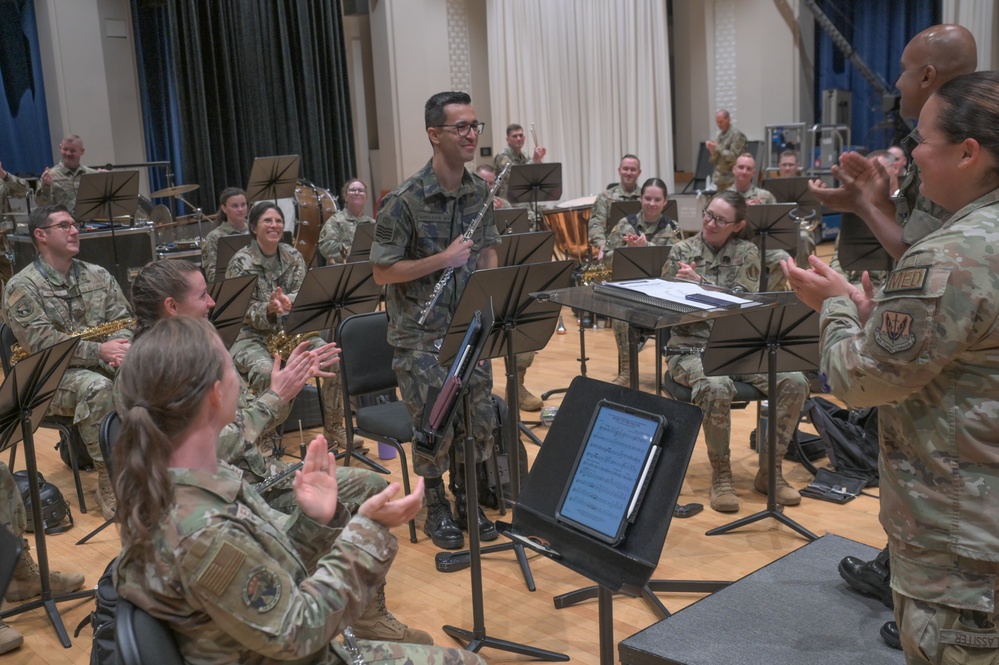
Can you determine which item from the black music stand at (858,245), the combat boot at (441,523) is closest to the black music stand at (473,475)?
the combat boot at (441,523)

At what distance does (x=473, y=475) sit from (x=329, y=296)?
211 centimetres

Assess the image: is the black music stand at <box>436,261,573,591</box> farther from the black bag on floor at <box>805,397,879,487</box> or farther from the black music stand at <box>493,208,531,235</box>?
the black music stand at <box>493,208,531,235</box>

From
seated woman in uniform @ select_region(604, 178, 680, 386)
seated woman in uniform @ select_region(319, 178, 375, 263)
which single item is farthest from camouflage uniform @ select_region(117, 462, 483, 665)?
seated woman in uniform @ select_region(319, 178, 375, 263)

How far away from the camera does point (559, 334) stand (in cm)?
868

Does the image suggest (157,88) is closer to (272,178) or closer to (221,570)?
(272,178)

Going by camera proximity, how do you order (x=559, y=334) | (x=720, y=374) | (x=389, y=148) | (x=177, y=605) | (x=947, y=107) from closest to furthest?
(x=177, y=605) < (x=947, y=107) < (x=720, y=374) < (x=559, y=334) < (x=389, y=148)

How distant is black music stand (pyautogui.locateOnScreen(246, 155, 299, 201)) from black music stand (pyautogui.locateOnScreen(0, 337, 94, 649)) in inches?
196

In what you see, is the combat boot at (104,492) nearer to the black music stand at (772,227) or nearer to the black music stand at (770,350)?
the black music stand at (770,350)

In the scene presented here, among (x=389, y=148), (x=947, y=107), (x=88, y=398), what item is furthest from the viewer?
(x=389, y=148)

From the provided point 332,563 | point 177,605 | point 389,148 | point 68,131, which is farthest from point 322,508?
point 389,148

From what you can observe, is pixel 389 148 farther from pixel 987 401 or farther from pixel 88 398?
pixel 987 401

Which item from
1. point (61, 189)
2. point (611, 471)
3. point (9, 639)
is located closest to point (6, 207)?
point (61, 189)

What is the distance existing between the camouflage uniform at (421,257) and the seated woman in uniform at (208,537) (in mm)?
2019

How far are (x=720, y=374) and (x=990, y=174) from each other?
2372 mm
